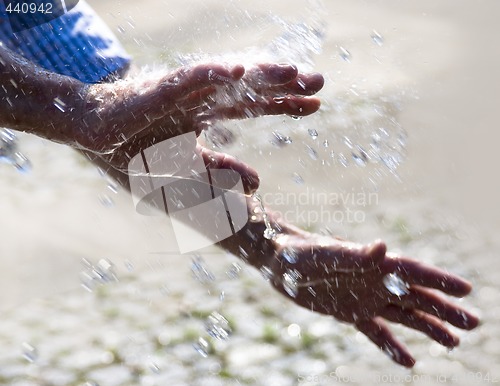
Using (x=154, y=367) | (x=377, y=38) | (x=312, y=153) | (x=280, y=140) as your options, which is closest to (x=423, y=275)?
(x=154, y=367)

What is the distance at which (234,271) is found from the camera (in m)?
4.14

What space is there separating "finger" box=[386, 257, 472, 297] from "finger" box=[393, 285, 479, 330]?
5cm

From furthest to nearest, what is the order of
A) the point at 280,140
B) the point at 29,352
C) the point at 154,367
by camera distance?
1. the point at 280,140
2. the point at 29,352
3. the point at 154,367

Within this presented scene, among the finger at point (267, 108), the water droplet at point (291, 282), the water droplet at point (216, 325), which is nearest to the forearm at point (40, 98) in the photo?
the finger at point (267, 108)

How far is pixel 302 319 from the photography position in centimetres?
375

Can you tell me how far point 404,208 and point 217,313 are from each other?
Result: 1311 mm

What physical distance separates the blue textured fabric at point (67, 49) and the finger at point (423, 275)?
3.55ft

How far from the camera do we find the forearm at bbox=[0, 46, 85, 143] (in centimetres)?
189

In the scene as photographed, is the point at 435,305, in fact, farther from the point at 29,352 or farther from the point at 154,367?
the point at 29,352

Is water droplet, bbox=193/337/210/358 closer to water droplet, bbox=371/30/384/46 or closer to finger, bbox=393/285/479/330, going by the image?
finger, bbox=393/285/479/330

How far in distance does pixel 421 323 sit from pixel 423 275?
167 millimetres

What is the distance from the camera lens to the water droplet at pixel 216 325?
3760 mm

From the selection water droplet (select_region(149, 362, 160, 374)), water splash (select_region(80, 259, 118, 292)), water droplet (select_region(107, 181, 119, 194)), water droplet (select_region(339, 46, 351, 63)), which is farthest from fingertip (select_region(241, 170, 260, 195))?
water droplet (select_region(339, 46, 351, 63))

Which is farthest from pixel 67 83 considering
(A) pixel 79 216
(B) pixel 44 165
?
(B) pixel 44 165
